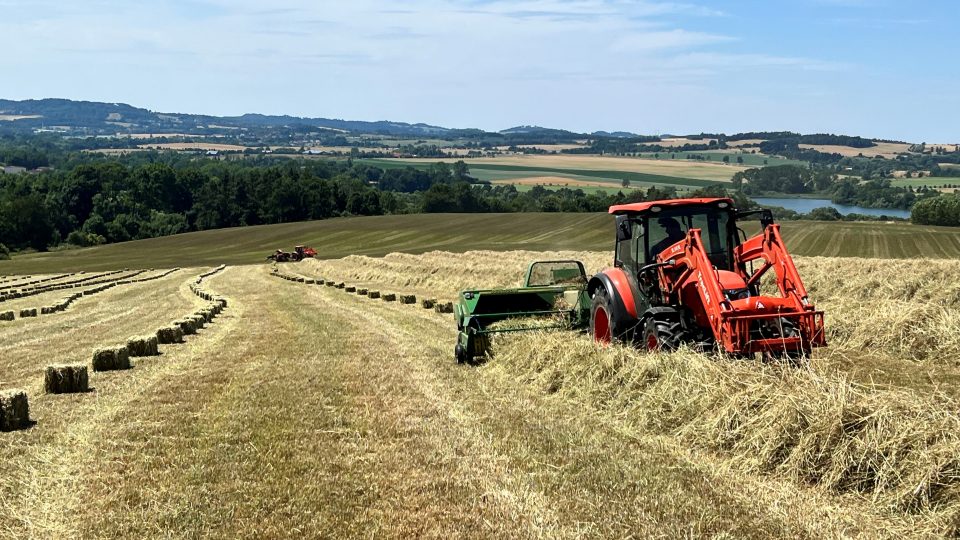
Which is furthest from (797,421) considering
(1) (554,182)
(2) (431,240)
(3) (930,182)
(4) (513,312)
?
(1) (554,182)

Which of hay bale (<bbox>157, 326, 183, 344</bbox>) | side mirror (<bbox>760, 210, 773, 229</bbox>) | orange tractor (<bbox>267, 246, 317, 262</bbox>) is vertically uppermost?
side mirror (<bbox>760, 210, 773, 229</bbox>)

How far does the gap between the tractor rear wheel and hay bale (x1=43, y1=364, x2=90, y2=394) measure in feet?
22.0

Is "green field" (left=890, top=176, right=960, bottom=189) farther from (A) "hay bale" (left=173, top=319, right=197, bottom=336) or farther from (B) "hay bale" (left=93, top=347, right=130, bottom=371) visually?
(B) "hay bale" (left=93, top=347, right=130, bottom=371)

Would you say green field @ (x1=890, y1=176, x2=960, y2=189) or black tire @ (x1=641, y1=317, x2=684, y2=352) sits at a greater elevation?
black tire @ (x1=641, y1=317, x2=684, y2=352)

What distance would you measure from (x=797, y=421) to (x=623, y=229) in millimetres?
4865

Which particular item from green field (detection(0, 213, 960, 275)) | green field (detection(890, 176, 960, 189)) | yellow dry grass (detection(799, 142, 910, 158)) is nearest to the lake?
green field (detection(890, 176, 960, 189))

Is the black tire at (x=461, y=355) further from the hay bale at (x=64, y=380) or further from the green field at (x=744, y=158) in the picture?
the green field at (x=744, y=158)

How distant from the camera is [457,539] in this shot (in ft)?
17.7

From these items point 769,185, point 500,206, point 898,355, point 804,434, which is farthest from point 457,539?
point 769,185

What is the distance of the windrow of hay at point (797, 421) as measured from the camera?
5.73 metres

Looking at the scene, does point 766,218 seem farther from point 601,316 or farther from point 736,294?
point 601,316

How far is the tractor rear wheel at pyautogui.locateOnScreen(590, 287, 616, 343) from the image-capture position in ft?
36.4

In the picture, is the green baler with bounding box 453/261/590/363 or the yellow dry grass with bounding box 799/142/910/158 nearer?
the green baler with bounding box 453/261/590/363

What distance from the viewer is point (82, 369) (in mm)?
10102
